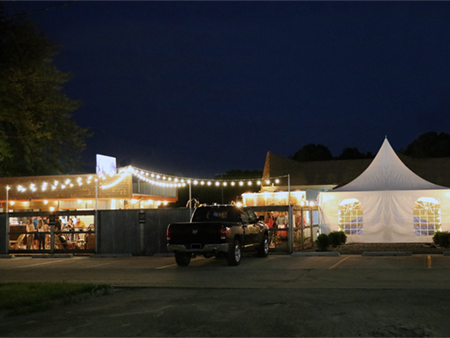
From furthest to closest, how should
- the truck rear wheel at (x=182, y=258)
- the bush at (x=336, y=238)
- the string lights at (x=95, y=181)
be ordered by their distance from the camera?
the string lights at (x=95, y=181) < the bush at (x=336, y=238) < the truck rear wheel at (x=182, y=258)

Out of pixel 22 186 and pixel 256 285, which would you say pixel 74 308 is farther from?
pixel 22 186

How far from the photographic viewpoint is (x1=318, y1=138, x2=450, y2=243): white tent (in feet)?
79.5

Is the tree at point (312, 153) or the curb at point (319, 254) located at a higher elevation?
the tree at point (312, 153)

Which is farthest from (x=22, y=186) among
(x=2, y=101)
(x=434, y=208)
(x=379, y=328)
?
(x=379, y=328)

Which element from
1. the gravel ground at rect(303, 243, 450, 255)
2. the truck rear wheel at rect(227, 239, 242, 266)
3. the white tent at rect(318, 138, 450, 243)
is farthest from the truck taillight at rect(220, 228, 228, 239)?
the white tent at rect(318, 138, 450, 243)

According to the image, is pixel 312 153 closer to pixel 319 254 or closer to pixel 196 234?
pixel 319 254

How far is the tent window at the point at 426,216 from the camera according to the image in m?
24.3

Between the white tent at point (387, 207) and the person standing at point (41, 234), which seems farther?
the person standing at point (41, 234)

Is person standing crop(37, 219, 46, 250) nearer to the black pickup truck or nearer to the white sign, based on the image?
the white sign

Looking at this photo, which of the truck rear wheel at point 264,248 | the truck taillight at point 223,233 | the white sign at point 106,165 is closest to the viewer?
the truck taillight at point 223,233

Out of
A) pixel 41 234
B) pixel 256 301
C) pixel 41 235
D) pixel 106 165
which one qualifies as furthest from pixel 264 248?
pixel 106 165

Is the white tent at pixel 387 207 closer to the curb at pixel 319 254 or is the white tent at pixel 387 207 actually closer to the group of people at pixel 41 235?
the curb at pixel 319 254

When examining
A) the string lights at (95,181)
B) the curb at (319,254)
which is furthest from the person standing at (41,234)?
the curb at (319,254)

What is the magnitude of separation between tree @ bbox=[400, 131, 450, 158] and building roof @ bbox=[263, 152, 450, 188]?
111 ft
